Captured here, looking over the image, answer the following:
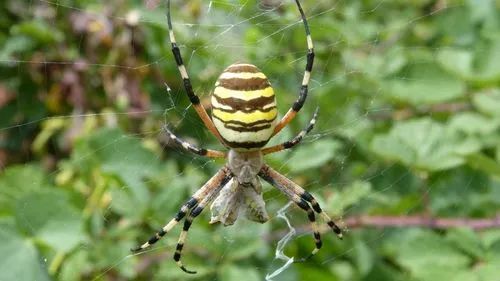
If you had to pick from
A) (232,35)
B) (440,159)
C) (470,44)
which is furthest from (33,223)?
(470,44)

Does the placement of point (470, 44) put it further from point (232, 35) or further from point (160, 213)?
point (160, 213)

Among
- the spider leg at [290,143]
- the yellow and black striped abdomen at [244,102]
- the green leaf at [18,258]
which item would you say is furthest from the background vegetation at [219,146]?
the yellow and black striped abdomen at [244,102]

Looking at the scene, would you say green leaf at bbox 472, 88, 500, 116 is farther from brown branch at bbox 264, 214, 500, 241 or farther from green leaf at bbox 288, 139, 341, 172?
green leaf at bbox 288, 139, 341, 172

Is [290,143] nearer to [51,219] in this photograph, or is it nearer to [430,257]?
[430,257]

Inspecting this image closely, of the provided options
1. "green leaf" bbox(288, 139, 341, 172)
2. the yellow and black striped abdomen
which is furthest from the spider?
"green leaf" bbox(288, 139, 341, 172)

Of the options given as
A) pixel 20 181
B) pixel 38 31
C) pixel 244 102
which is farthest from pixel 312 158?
pixel 38 31

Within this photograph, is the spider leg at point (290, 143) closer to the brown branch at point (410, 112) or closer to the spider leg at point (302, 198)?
the spider leg at point (302, 198)
